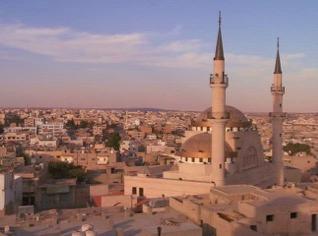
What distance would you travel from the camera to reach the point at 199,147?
27.7m

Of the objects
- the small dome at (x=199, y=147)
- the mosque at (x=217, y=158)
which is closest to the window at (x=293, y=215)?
the mosque at (x=217, y=158)

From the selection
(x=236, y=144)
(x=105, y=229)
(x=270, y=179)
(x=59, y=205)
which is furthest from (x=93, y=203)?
(x=105, y=229)

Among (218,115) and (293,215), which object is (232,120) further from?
(293,215)

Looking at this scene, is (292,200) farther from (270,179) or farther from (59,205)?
(59,205)

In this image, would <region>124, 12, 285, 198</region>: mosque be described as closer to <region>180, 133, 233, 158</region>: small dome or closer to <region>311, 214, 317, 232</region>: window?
<region>180, 133, 233, 158</region>: small dome

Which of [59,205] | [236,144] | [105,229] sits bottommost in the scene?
[59,205]

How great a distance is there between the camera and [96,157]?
42.6m

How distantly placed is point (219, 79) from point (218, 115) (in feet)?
6.25

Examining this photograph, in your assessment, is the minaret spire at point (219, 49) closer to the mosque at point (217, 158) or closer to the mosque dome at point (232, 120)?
the mosque at point (217, 158)

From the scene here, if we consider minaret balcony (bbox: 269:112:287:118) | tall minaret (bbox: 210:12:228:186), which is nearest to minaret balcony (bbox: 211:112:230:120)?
tall minaret (bbox: 210:12:228:186)

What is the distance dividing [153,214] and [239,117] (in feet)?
41.3

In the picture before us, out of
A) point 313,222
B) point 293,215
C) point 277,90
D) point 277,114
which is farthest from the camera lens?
point 277,114

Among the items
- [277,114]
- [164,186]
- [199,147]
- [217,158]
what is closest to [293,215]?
[217,158]

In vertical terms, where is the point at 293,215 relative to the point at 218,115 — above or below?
below
